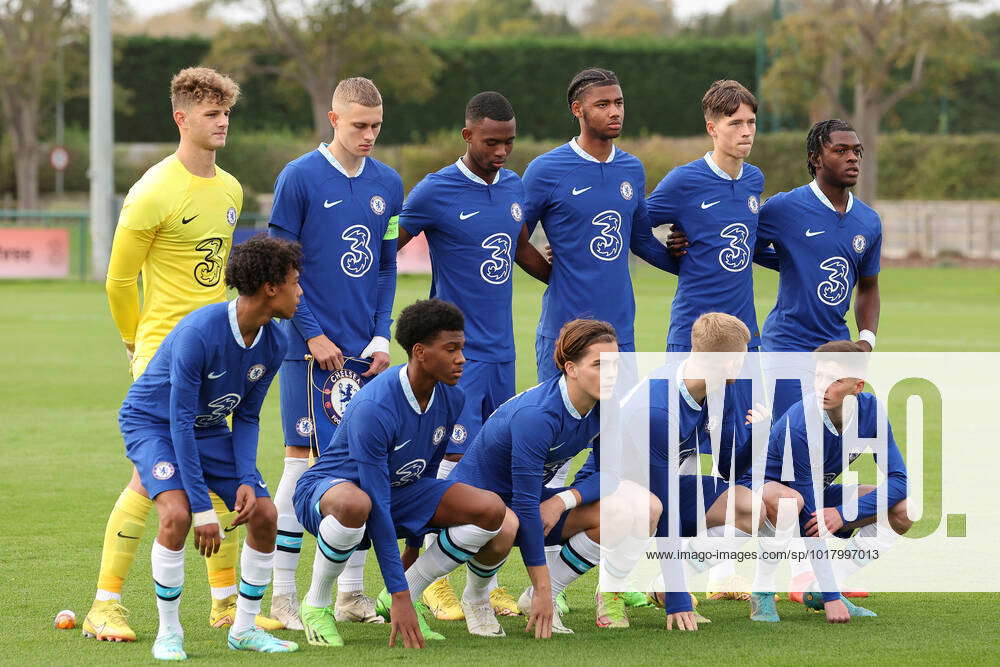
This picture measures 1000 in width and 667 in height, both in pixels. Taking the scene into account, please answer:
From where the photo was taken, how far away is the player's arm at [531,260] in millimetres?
6770

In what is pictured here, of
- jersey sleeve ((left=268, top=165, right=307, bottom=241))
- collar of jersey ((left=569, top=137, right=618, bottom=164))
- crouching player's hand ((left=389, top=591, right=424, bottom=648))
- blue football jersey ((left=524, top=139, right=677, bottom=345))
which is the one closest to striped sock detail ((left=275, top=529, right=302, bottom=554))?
crouching player's hand ((left=389, top=591, right=424, bottom=648))

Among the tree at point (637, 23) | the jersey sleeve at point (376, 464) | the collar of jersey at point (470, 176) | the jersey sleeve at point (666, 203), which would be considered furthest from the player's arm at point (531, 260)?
the tree at point (637, 23)

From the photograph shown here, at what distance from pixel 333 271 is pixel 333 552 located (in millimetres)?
1311

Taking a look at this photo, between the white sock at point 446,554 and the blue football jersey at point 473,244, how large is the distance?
1.01 m

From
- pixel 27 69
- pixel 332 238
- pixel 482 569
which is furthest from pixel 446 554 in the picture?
pixel 27 69

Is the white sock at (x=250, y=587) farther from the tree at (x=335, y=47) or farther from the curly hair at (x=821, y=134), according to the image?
the tree at (x=335, y=47)

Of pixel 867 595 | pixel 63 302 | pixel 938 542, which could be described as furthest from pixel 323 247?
pixel 63 302

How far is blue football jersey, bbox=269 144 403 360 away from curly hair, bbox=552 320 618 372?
3.52 ft

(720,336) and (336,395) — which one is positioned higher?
(720,336)

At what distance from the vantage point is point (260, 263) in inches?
209

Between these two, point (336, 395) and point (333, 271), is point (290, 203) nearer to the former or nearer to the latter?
point (333, 271)

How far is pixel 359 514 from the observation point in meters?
5.41

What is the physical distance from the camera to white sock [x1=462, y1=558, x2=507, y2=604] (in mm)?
5734

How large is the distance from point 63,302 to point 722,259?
18955 mm
